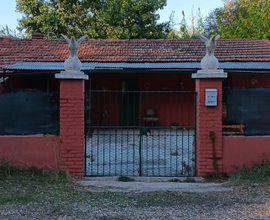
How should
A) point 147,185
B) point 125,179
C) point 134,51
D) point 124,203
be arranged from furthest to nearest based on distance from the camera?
point 134,51 < point 125,179 < point 147,185 < point 124,203

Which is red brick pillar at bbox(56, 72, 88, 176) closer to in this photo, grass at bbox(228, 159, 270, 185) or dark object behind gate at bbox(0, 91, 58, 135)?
dark object behind gate at bbox(0, 91, 58, 135)

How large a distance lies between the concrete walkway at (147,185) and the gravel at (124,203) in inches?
10.1

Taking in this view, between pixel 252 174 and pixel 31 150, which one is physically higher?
pixel 31 150

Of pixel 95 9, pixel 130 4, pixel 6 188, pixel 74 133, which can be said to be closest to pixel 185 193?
pixel 74 133

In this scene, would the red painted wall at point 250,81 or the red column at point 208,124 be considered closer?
the red column at point 208,124

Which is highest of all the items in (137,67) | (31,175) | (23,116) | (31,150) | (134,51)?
(134,51)

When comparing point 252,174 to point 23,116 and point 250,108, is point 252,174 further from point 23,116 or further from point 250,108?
point 23,116

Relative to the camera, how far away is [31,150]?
22.8 feet

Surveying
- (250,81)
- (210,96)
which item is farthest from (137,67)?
(210,96)

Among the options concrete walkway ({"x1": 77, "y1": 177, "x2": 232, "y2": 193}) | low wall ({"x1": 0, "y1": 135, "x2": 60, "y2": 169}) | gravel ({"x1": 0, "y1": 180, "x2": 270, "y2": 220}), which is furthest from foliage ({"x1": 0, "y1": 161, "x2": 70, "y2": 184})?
concrete walkway ({"x1": 77, "y1": 177, "x2": 232, "y2": 193})

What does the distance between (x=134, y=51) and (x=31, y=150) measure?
32.0 ft

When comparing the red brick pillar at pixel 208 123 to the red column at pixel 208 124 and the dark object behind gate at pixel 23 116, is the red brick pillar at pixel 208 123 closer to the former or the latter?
the red column at pixel 208 124

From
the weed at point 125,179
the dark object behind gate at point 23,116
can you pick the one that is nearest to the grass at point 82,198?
the dark object behind gate at point 23,116

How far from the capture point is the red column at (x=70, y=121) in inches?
273
